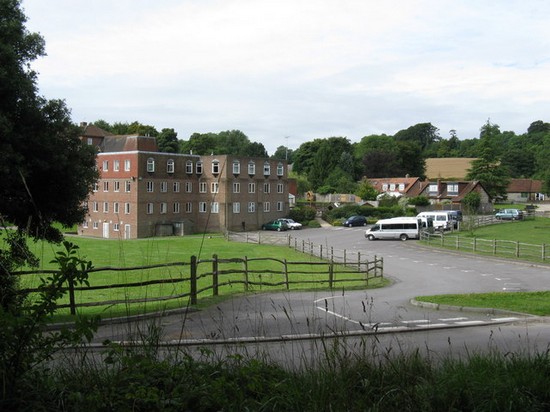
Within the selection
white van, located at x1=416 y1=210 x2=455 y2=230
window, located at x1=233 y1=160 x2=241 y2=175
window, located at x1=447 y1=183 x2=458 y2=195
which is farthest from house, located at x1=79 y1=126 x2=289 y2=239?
window, located at x1=447 y1=183 x2=458 y2=195

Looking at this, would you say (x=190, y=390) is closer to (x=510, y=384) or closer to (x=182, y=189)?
(x=510, y=384)

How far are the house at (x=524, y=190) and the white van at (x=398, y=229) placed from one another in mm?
79383

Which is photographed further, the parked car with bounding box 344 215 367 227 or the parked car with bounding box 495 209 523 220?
the parked car with bounding box 495 209 523 220

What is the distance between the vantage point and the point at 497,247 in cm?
4125

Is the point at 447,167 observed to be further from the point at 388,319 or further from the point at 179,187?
the point at 388,319

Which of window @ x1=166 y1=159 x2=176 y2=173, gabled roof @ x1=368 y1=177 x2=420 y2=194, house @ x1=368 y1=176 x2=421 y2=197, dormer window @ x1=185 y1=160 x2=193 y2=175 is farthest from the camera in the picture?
gabled roof @ x1=368 y1=177 x2=420 y2=194

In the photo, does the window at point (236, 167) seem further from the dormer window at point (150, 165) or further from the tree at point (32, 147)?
the tree at point (32, 147)

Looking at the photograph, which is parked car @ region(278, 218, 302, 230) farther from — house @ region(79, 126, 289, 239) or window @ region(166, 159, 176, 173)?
window @ region(166, 159, 176, 173)

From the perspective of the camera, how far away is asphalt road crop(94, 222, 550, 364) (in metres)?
7.47

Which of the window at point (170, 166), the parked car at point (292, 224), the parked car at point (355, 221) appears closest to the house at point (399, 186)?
the parked car at point (355, 221)

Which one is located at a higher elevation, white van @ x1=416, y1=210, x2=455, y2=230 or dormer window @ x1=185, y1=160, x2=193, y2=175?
dormer window @ x1=185, y1=160, x2=193, y2=175

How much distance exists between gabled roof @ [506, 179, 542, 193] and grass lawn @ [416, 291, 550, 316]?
114 m

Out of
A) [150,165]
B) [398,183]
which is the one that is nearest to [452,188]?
[398,183]

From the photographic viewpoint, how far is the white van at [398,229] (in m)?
53.4
